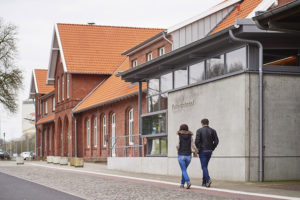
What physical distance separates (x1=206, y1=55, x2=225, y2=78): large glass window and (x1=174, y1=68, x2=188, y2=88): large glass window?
1944 millimetres

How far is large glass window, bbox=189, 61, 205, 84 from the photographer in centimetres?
2067

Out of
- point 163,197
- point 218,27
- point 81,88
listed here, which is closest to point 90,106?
point 81,88

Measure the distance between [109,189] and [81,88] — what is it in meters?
31.6

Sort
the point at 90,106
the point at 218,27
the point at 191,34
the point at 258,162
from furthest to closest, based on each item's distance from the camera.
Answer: the point at 90,106
the point at 191,34
the point at 218,27
the point at 258,162

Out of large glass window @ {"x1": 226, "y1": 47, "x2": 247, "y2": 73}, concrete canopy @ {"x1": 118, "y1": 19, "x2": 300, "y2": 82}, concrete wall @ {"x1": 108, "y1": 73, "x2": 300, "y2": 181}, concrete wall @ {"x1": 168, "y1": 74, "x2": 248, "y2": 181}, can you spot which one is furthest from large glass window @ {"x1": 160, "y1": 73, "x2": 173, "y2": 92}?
large glass window @ {"x1": 226, "y1": 47, "x2": 247, "y2": 73}

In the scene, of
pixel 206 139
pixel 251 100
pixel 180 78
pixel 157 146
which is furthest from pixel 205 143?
pixel 157 146

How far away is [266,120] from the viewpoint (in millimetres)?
17703

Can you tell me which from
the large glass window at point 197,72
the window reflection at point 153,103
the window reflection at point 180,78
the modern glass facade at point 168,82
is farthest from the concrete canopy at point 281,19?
the window reflection at point 153,103

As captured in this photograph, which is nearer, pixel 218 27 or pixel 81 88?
pixel 218 27

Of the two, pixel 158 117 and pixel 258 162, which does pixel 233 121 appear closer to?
pixel 258 162

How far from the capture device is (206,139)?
1557 cm

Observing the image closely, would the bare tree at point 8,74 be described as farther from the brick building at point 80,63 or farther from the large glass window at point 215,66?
the large glass window at point 215,66

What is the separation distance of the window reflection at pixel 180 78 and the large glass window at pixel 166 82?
20.8 inches

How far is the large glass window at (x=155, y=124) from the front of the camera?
24344 millimetres
